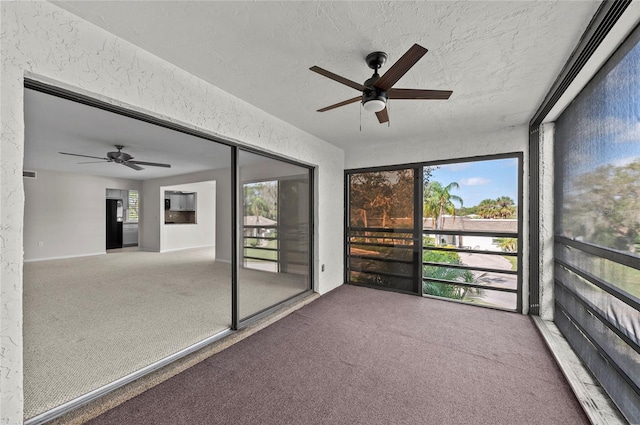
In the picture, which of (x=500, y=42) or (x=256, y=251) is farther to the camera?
(x=256, y=251)

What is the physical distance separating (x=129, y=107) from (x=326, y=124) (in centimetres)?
216

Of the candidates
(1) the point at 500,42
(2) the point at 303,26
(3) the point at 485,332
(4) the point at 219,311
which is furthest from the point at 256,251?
(1) the point at 500,42

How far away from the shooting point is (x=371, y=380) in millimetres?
2029

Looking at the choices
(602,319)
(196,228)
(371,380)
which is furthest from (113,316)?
(196,228)

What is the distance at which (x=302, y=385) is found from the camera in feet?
6.47

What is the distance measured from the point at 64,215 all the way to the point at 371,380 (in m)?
8.90

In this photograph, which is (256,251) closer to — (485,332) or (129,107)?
(129,107)

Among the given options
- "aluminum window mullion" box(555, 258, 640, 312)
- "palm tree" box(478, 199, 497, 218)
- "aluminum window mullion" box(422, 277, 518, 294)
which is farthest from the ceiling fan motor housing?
"aluminum window mullion" box(422, 277, 518, 294)

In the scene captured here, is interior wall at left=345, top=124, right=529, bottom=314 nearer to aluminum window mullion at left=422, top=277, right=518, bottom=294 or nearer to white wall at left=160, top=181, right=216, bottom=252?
aluminum window mullion at left=422, top=277, right=518, bottom=294

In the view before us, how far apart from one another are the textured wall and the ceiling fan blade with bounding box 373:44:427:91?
1.53 m

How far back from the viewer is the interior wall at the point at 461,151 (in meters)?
3.40

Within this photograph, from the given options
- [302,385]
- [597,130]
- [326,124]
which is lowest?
[302,385]

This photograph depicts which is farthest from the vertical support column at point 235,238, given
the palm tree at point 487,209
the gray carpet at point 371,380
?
the palm tree at point 487,209

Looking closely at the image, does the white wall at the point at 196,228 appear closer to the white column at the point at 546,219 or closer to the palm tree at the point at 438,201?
the palm tree at the point at 438,201
